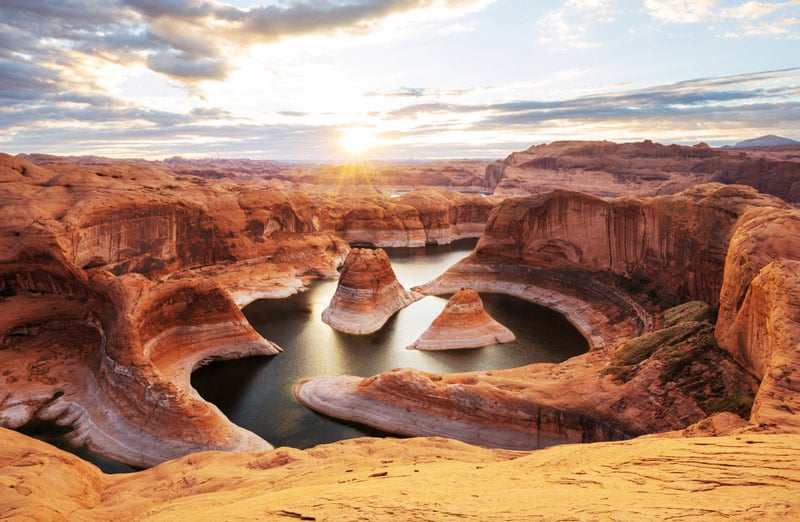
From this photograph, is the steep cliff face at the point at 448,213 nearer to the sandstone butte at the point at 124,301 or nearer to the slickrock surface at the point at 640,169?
the slickrock surface at the point at 640,169

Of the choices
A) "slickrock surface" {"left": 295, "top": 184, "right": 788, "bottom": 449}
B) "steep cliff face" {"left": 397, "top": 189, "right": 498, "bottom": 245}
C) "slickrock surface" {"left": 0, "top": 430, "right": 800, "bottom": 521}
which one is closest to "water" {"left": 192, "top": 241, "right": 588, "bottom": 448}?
"slickrock surface" {"left": 295, "top": 184, "right": 788, "bottom": 449}

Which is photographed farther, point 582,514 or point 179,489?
point 179,489

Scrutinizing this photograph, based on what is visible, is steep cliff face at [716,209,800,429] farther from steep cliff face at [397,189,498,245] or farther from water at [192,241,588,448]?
steep cliff face at [397,189,498,245]

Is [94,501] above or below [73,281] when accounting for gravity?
below

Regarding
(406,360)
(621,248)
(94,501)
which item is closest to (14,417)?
(94,501)

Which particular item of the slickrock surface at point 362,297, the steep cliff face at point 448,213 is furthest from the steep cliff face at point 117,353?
the steep cliff face at point 448,213

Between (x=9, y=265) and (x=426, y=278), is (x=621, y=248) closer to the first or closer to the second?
(x=426, y=278)

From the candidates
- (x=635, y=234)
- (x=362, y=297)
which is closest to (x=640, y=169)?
(x=635, y=234)

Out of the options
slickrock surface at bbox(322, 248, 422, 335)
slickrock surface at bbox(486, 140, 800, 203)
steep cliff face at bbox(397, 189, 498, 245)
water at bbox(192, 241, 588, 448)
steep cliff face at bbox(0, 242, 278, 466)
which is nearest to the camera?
steep cliff face at bbox(0, 242, 278, 466)
